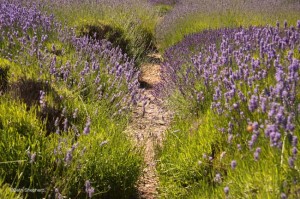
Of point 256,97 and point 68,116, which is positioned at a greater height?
point 256,97

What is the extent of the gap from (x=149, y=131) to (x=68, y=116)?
1158 millimetres

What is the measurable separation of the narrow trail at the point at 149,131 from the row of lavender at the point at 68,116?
25 centimetres

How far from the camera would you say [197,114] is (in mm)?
3785

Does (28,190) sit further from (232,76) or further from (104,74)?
(104,74)

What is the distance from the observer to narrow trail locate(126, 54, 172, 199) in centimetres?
318

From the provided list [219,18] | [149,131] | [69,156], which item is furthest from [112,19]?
[69,156]

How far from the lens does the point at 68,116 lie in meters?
3.18

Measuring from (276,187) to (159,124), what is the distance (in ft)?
8.70

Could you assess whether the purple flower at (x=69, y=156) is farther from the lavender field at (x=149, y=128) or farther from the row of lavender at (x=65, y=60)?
the row of lavender at (x=65, y=60)

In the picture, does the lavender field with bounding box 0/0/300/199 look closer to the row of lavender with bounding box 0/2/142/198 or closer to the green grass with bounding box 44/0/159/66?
the row of lavender with bounding box 0/2/142/198

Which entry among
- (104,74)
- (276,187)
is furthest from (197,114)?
(276,187)

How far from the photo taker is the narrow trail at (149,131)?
3.18 meters

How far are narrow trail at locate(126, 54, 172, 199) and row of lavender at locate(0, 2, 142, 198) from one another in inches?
10.0

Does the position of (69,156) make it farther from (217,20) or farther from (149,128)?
(217,20)
